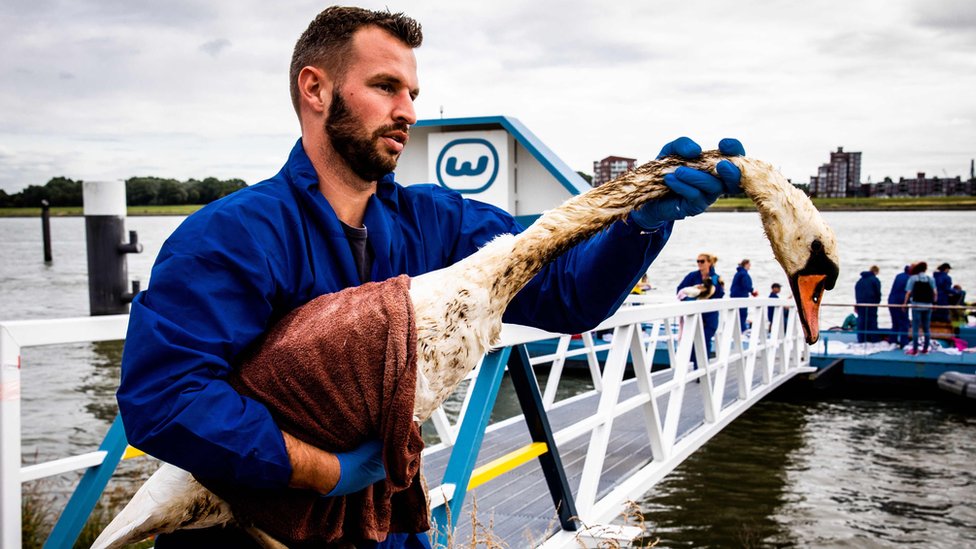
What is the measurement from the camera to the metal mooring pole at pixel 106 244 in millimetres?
13086

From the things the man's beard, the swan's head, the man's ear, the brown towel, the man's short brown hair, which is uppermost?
the man's short brown hair

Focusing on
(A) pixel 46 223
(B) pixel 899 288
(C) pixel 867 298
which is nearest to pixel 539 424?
(C) pixel 867 298

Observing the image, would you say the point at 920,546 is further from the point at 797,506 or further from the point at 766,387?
the point at 766,387

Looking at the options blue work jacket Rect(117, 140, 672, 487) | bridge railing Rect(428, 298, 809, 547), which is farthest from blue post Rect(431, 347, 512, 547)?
blue work jacket Rect(117, 140, 672, 487)

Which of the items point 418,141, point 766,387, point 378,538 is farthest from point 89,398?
point 378,538

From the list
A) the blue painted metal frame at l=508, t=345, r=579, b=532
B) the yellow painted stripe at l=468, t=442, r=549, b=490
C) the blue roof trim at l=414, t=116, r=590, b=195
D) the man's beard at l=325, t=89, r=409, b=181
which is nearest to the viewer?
the man's beard at l=325, t=89, r=409, b=181

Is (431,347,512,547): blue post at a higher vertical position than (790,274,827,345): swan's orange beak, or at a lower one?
lower

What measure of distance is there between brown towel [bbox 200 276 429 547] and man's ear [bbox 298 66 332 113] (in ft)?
1.85

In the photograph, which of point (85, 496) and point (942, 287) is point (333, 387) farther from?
point (942, 287)

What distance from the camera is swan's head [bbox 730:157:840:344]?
232cm

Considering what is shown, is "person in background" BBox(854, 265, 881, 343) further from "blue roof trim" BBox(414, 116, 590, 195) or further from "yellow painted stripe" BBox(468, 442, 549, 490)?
"yellow painted stripe" BBox(468, 442, 549, 490)

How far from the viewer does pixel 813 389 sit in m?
16.4

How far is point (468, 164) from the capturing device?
31.5ft

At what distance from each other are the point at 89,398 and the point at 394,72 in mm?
16261
